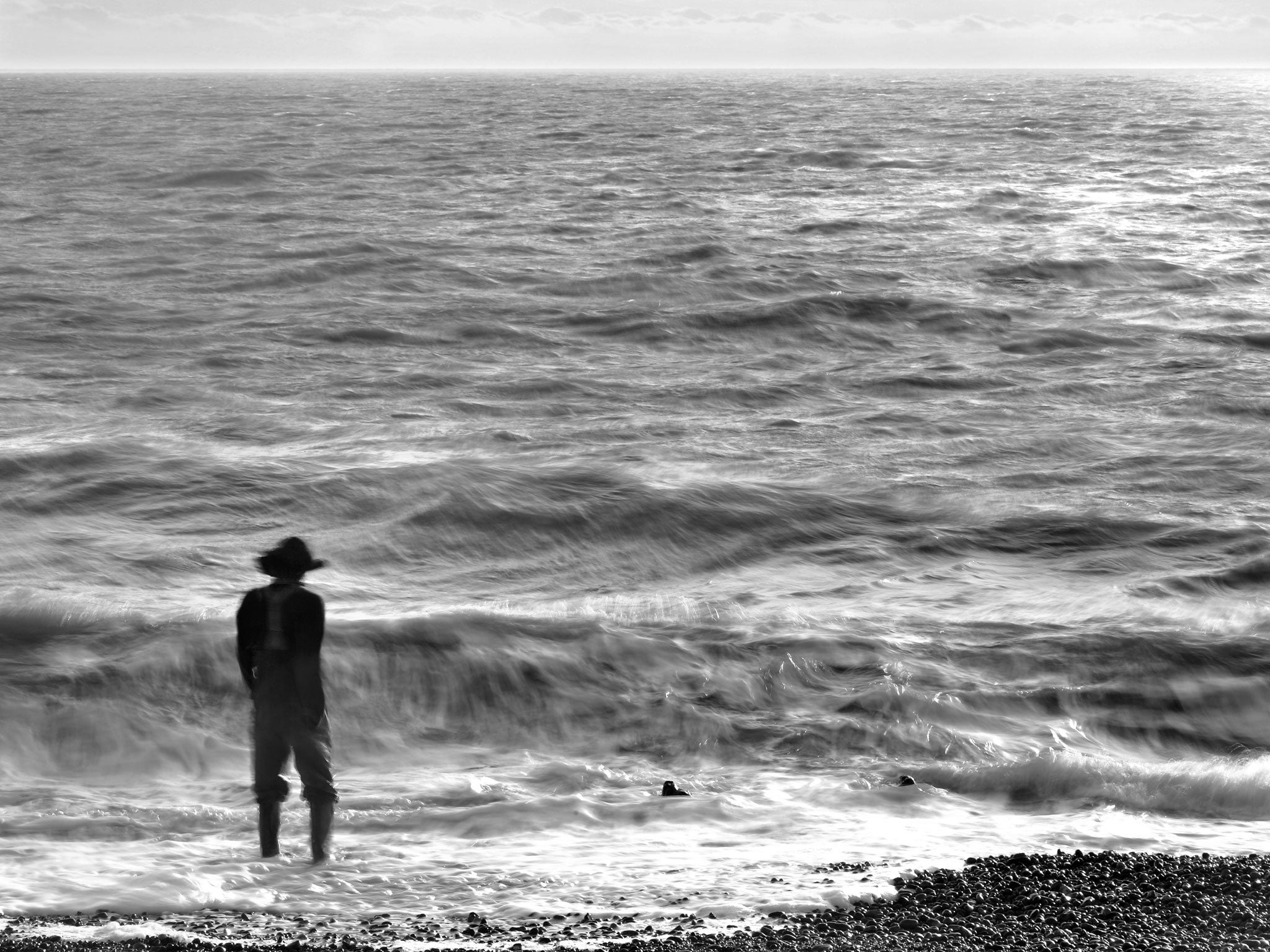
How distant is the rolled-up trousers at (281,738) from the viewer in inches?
253

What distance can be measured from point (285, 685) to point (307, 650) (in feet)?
0.65

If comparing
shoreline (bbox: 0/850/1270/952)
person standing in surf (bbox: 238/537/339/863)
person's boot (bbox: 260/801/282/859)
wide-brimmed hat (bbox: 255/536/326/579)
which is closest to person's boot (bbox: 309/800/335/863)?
person standing in surf (bbox: 238/537/339/863)

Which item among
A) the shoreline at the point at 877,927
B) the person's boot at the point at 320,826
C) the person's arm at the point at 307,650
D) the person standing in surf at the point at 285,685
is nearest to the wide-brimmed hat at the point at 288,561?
the person standing in surf at the point at 285,685

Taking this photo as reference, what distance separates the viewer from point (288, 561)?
21.0 feet

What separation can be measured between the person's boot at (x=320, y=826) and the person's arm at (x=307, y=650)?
0.40m

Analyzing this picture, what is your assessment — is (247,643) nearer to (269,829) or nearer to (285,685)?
(285,685)

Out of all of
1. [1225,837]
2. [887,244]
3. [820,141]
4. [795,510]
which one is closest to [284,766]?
[1225,837]

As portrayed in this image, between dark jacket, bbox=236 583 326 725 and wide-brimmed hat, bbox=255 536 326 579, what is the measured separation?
0.31ft

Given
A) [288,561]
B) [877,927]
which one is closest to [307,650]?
[288,561]

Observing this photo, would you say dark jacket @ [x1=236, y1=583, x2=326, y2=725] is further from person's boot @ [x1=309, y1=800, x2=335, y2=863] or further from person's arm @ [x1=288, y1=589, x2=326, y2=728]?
person's boot @ [x1=309, y1=800, x2=335, y2=863]

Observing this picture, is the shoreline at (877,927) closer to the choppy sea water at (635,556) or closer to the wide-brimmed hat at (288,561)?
the choppy sea water at (635,556)

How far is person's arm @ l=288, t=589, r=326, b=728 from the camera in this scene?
6387 mm

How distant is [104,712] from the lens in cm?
869

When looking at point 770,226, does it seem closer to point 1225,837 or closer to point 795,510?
point 795,510
